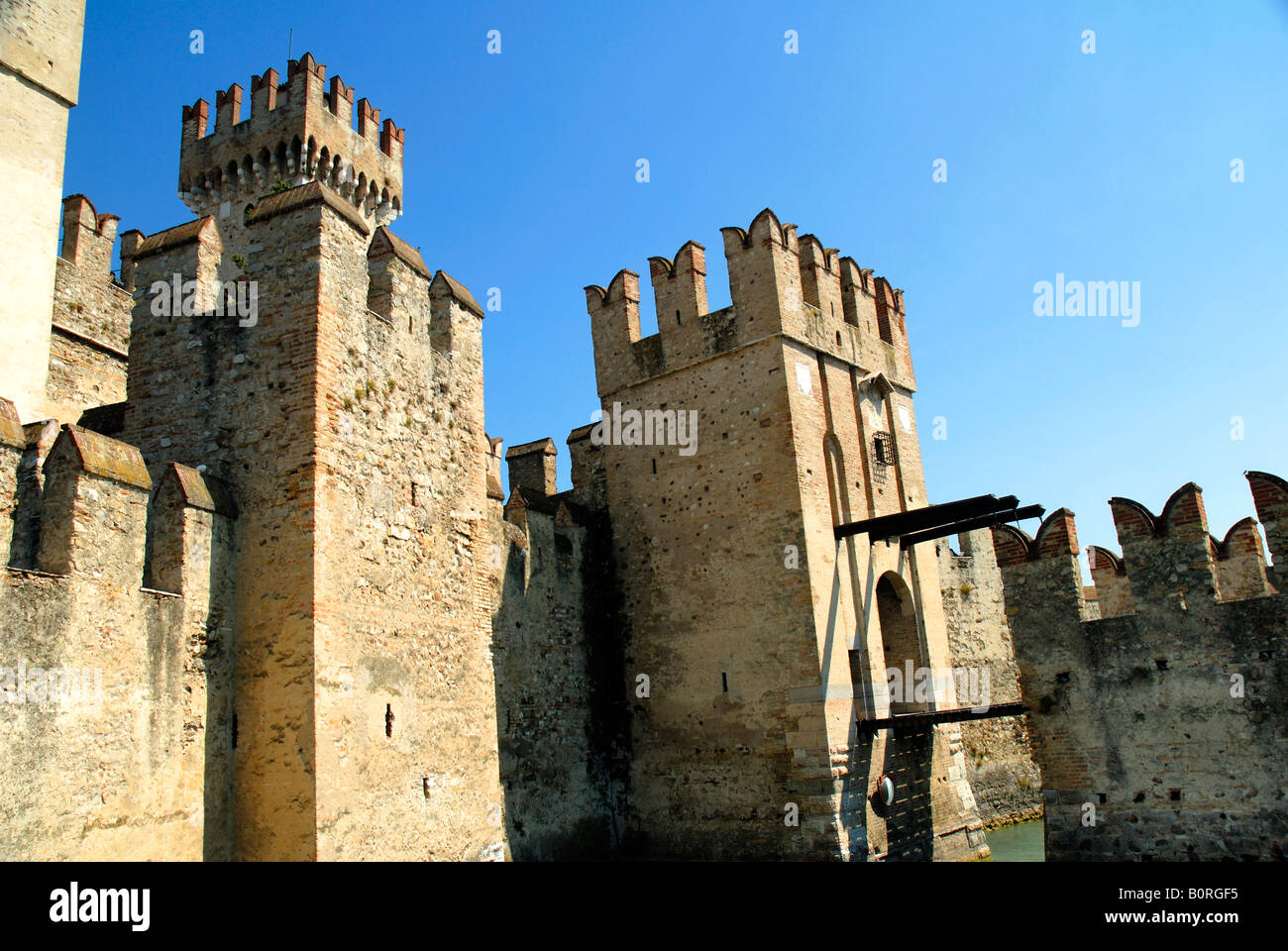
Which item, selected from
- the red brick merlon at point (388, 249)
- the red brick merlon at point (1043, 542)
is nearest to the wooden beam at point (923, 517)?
the red brick merlon at point (1043, 542)

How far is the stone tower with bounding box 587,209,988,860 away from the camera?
49.2 ft

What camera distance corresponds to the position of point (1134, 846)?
1154cm

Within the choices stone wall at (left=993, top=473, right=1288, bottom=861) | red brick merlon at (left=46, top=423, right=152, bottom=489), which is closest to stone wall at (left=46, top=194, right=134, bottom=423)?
red brick merlon at (left=46, top=423, right=152, bottom=489)

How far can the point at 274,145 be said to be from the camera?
23.3 metres

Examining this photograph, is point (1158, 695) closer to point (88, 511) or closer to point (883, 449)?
point (883, 449)

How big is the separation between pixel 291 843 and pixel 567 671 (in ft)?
26.6

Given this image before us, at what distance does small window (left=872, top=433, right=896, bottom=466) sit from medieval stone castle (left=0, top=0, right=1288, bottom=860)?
0.32 ft

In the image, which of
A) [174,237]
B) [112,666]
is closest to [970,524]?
[174,237]

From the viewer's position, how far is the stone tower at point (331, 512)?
8.37m

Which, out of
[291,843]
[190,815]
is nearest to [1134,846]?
[291,843]

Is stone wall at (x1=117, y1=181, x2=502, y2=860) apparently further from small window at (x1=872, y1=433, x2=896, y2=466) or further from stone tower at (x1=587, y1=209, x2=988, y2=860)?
small window at (x1=872, y1=433, x2=896, y2=466)

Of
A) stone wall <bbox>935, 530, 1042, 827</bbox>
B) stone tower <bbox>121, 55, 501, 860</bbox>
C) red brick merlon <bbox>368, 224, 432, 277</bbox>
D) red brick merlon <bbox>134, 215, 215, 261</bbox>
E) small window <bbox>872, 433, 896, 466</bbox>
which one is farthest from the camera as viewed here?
stone wall <bbox>935, 530, 1042, 827</bbox>

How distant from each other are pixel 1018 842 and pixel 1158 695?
25.9ft
